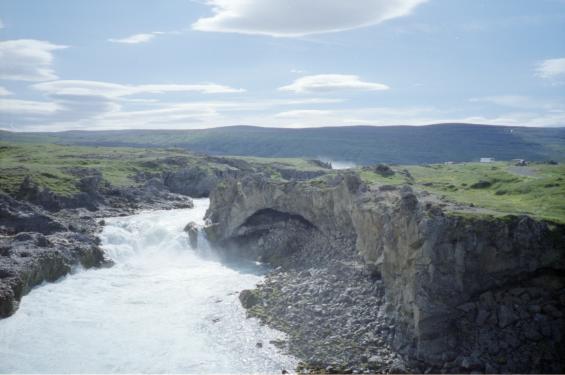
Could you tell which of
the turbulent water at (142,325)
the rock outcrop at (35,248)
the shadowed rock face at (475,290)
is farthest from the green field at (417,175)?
the turbulent water at (142,325)

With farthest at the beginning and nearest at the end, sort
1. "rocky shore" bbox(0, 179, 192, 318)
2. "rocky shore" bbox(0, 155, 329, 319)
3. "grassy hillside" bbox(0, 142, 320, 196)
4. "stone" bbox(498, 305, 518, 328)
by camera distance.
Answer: "grassy hillside" bbox(0, 142, 320, 196) < "rocky shore" bbox(0, 155, 329, 319) < "rocky shore" bbox(0, 179, 192, 318) < "stone" bbox(498, 305, 518, 328)

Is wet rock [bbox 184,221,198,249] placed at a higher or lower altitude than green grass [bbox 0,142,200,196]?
lower

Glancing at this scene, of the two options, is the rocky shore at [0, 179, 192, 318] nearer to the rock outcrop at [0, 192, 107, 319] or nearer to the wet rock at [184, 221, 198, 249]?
the rock outcrop at [0, 192, 107, 319]

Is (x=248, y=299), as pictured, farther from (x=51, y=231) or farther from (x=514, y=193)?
(x=51, y=231)

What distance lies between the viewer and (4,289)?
1372 inches

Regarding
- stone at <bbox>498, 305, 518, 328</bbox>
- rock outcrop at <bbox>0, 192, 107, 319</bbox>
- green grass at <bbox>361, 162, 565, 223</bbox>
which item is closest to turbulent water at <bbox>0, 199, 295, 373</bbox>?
rock outcrop at <bbox>0, 192, 107, 319</bbox>

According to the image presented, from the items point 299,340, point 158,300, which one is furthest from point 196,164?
point 299,340

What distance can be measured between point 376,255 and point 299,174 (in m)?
74.6

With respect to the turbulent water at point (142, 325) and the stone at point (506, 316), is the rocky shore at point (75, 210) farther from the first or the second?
the stone at point (506, 316)

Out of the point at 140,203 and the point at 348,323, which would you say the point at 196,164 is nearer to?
the point at 140,203

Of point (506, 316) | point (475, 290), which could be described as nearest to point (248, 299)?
point (475, 290)

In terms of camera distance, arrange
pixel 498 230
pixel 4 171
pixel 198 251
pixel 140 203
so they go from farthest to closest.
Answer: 1. pixel 140 203
2. pixel 4 171
3. pixel 198 251
4. pixel 498 230

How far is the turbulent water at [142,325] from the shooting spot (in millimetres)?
27594

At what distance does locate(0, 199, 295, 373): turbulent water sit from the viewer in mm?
27594
